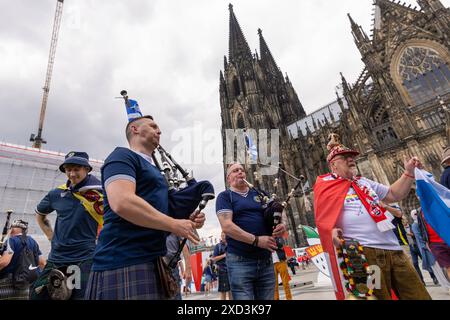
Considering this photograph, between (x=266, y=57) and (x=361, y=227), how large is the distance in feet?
173

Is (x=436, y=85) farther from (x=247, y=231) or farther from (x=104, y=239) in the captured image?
(x=104, y=239)

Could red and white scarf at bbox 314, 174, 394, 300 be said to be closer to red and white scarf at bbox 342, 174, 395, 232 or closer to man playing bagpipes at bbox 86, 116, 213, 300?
red and white scarf at bbox 342, 174, 395, 232

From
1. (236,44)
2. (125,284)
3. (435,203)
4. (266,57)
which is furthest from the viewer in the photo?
(266,57)

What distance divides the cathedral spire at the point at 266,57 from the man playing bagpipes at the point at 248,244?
160ft

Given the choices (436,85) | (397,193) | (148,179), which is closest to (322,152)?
(436,85)

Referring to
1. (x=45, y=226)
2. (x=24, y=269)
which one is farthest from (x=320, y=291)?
(x=24, y=269)

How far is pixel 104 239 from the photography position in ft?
4.71

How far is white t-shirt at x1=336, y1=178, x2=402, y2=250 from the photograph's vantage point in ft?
7.38

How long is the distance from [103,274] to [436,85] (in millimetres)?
27385

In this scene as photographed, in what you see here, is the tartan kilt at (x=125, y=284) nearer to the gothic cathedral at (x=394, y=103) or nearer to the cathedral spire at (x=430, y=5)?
the gothic cathedral at (x=394, y=103)

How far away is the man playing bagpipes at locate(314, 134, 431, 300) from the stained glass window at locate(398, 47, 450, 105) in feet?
79.3

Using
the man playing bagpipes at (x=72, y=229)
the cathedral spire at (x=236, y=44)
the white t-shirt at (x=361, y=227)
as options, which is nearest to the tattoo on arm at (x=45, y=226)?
the man playing bagpipes at (x=72, y=229)

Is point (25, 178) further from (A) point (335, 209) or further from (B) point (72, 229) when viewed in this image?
(A) point (335, 209)

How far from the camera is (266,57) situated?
1959 inches
